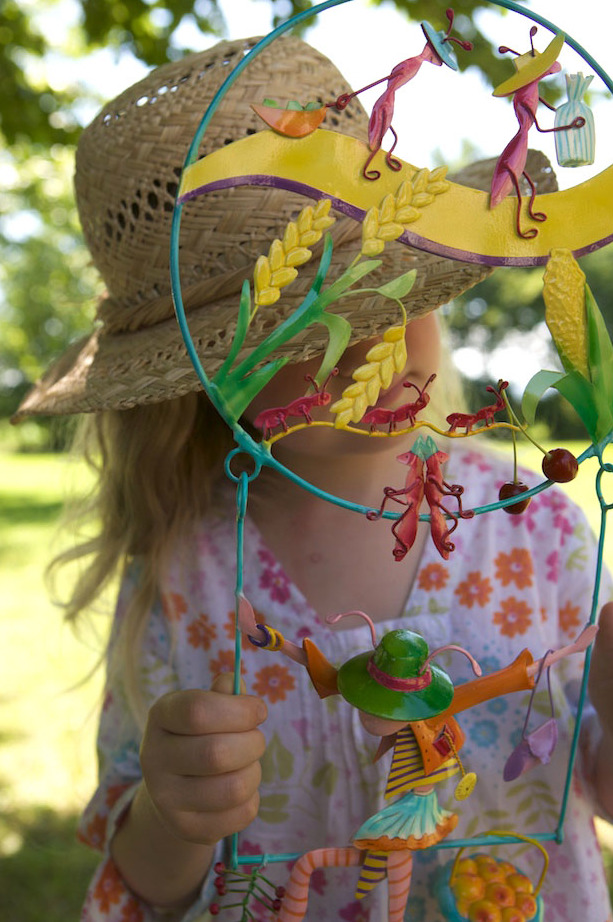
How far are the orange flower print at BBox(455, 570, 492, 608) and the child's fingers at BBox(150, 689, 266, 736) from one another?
389mm

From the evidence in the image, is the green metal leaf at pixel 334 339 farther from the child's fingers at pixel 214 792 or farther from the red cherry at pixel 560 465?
the child's fingers at pixel 214 792

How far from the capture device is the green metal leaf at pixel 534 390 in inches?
27.2

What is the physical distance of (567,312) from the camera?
0.69 metres

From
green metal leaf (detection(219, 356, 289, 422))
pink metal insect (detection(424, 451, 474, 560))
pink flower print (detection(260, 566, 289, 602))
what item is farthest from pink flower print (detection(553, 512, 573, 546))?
green metal leaf (detection(219, 356, 289, 422))

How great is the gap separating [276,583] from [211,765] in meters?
0.38

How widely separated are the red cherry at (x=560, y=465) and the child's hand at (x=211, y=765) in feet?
1.09

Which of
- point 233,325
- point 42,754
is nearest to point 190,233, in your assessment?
point 233,325

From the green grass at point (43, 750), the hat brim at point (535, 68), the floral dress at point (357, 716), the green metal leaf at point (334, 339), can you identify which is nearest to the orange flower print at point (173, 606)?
the floral dress at point (357, 716)

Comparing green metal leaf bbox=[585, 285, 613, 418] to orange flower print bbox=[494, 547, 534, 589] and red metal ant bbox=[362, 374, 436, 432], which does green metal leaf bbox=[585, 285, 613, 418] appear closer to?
red metal ant bbox=[362, 374, 436, 432]

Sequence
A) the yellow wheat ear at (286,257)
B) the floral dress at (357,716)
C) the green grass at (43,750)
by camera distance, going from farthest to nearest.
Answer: the green grass at (43,750) → the floral dress at (357,716) → the yellow wheat ear at (286,257)

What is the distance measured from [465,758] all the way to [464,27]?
4.27ft

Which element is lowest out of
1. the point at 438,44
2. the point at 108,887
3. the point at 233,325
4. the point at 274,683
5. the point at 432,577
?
the point at 108,887

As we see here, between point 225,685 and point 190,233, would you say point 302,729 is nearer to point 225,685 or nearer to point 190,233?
point 225,685

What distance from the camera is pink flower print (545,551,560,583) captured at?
1086 mm
